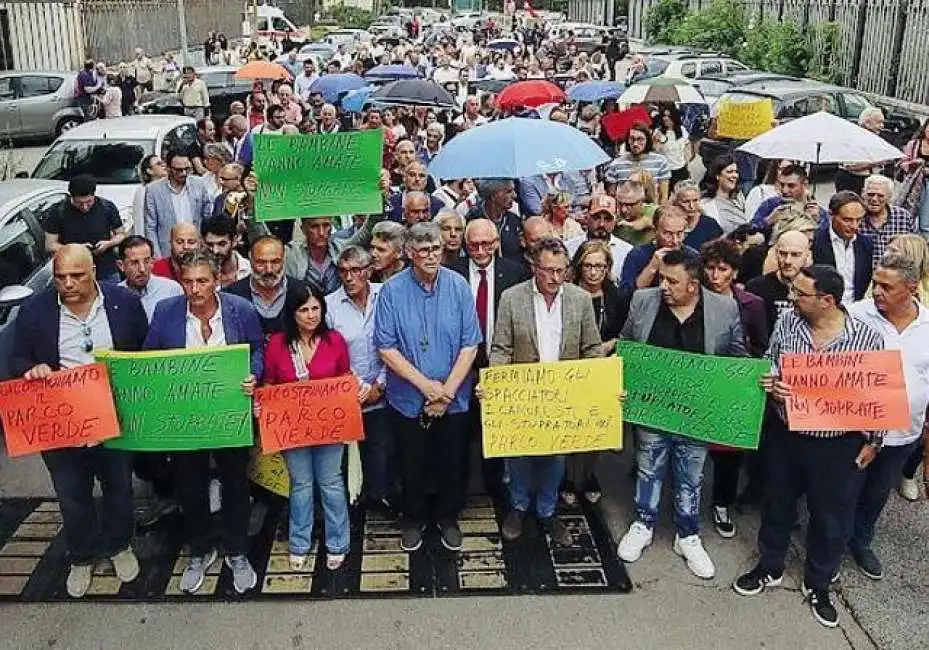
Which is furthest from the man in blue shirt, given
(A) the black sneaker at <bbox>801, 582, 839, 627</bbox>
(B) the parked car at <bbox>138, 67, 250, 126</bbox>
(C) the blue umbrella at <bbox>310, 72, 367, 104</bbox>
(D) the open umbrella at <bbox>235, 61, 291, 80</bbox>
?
(B) the parked car at <bbox>138, 67, 250, 126</bbox>

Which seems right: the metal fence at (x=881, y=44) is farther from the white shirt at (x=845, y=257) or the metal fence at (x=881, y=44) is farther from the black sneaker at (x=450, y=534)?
the black sneaker at (x=450, y=534)

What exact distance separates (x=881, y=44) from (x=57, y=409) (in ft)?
74.7

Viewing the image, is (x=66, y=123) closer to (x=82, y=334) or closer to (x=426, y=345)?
(x=82, y=334)

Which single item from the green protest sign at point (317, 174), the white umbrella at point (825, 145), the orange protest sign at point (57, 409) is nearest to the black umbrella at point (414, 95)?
the white umbrella at point (825, 145)

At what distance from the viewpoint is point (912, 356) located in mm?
4852

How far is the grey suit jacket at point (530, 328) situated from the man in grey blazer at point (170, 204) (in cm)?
357


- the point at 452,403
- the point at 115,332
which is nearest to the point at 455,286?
the point at 452,403

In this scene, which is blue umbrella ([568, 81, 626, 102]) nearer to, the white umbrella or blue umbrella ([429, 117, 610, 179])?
the white umbrella

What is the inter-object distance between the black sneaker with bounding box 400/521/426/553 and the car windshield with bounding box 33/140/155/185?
645 centimetres

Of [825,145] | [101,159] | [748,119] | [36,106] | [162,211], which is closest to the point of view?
[825,145]

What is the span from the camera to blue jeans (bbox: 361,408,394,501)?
5523 mm

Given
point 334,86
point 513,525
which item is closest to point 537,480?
point 513,525

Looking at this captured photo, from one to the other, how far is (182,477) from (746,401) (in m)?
3.01

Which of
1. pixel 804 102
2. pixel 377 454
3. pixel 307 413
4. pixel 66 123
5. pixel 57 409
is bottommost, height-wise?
pixel 377 454
